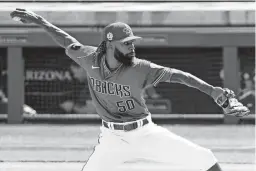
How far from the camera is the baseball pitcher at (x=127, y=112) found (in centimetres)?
505

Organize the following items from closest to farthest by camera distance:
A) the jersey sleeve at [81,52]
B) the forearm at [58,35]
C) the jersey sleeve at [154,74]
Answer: the jersey sleeve at [154,74], the jersey sleeve at [81,52], the forearm at [58,35]

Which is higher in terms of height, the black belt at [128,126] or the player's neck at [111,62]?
the player's neck at [111,62]

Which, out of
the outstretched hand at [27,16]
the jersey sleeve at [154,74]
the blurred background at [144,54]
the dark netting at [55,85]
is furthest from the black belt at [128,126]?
the dark netting at [55,85]

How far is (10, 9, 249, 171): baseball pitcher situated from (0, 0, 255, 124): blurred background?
13571 millimetres

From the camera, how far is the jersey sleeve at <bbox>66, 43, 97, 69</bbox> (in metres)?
5.47

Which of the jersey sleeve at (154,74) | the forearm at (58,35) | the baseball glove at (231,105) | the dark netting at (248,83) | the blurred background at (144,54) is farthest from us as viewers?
the dark netting at (248,83)

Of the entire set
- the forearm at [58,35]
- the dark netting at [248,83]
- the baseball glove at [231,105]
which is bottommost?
the dark netting at [248,83]

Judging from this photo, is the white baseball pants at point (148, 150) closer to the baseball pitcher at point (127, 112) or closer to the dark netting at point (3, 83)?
the baseball pitcher at point (127, 112)

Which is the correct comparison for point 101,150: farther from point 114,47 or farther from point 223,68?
point 223,68

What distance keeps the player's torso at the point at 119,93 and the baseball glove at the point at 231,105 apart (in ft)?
2.47

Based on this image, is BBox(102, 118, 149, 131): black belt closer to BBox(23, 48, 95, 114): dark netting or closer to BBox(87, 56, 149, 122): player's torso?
BBox(87, 56, 149, 122): player's torso

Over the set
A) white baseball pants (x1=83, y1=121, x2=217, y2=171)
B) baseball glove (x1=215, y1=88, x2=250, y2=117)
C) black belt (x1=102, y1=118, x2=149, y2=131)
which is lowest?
white baseball pants (x1=83, y1=121, x2=217, y2=171)

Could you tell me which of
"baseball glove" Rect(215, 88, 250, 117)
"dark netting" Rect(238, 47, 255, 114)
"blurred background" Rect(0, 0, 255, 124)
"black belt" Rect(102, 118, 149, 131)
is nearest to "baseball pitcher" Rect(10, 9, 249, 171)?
"black belt" Rect(102, 118, 149, 131)

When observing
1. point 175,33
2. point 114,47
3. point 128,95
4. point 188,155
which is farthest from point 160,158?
point 175,33
